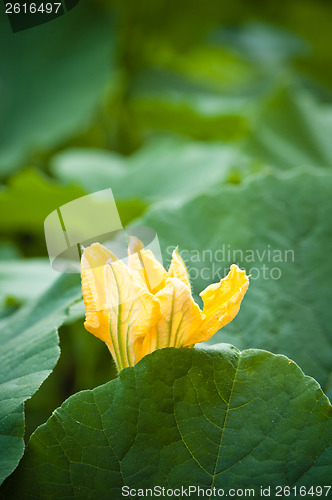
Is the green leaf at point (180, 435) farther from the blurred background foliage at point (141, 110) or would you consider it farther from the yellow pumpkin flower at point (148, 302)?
the blurred background foliage at point (141, 110)

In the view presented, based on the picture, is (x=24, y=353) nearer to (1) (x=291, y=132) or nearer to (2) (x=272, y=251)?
(2) (x=272, y=251)

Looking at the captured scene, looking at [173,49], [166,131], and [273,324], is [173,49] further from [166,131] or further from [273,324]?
[273,324]

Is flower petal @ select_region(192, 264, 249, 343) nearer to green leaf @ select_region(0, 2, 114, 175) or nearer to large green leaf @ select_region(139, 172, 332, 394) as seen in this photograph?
large green leaf @ select_region(139, 172, 332, 394)

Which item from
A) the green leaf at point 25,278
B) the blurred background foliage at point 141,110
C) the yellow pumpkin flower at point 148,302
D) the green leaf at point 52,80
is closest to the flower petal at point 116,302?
the yellow pumpkin flower at point 148,302

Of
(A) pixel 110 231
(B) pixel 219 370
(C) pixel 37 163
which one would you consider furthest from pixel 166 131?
(B) pixel 219 370

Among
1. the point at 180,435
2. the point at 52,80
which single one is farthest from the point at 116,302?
the point at 52,80

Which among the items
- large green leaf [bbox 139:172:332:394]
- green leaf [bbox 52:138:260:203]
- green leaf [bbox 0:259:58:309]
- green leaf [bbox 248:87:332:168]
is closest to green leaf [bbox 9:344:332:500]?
large green leaf [bbox 139:172:332:394]

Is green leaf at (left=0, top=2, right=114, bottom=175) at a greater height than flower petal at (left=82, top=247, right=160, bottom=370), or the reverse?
flower petal at (left=82, top=247, right=160, bottom=370)
